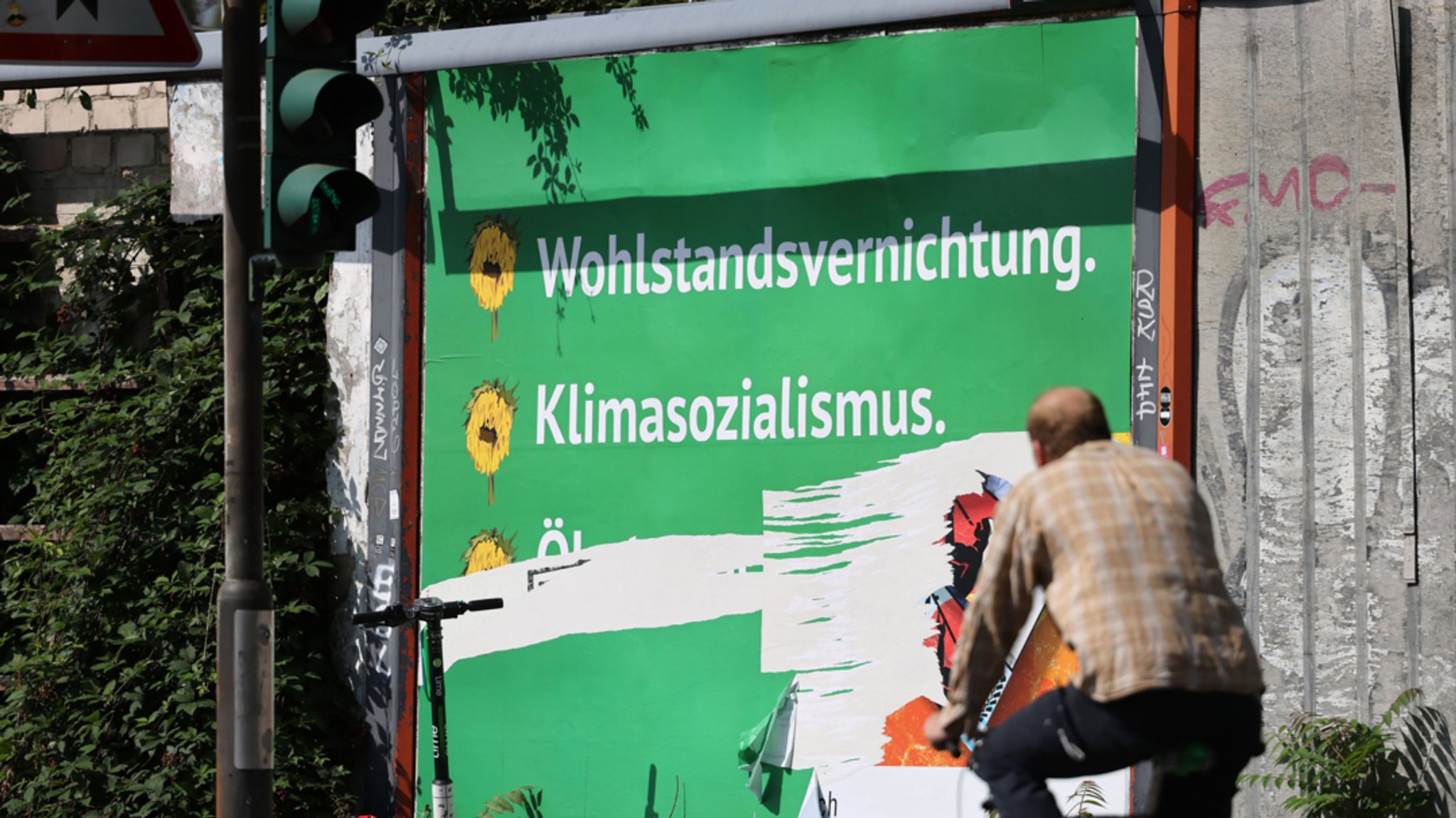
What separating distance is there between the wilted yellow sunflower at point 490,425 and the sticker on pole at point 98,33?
212 cm

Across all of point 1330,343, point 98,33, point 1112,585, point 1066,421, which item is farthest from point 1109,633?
point 98,33

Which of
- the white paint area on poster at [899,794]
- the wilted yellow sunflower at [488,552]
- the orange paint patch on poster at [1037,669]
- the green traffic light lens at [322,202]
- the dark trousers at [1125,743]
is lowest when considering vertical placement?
the white paint area on poster at [899,794]

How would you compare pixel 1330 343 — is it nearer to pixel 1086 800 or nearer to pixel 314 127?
pixel 1086 800

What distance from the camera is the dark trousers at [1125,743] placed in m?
3.64

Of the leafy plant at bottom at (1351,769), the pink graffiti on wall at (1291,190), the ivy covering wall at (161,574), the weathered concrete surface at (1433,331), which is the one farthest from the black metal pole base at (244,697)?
the weathered concrete surface at (1433,331)

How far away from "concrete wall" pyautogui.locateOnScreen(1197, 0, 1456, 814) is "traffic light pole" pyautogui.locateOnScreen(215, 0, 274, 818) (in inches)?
144

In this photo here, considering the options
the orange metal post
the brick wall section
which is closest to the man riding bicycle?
the orange metal post

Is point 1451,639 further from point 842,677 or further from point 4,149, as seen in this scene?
point 4,149

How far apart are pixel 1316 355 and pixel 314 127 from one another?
3.90m

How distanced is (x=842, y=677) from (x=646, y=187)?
2.41 metres

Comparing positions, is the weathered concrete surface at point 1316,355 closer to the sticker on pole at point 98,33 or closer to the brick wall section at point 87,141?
the sticker on pole at point 98,33

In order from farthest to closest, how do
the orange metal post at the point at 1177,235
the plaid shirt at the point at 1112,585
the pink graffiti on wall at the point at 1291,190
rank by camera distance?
1. the orange metal post at the point at 1177,235
2. the pink graffiti on wall at the point at 1291,190
3. the plaid shirt at the point at 1112,585

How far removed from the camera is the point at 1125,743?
12.0ft

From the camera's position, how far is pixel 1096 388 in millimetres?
6523
